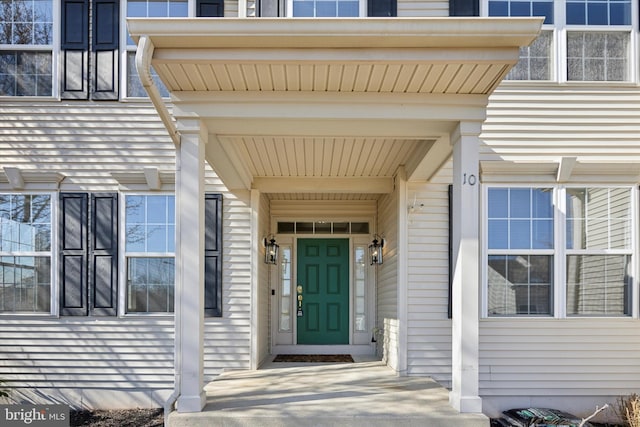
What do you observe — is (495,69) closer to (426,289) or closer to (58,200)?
(426,289)

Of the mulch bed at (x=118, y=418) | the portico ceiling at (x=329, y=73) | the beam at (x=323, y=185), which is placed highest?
the portico ceiling at (x=329, y=73)

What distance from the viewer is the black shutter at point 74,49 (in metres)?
6.40

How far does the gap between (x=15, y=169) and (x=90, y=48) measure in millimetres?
1602

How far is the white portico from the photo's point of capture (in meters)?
3.57

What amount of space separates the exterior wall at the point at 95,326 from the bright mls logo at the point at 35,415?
0.48ft

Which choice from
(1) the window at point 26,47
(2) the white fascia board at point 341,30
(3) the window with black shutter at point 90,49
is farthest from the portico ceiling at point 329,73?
(1) the window at point 26,47

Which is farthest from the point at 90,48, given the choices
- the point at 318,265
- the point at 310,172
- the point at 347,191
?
the point at 318,265

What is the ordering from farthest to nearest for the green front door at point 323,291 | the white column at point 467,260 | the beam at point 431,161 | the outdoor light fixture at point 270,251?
the green front door at point 323,291, the outdoor light fixture at point 270,251, the beam at point 431,161, the white column at point 467,260

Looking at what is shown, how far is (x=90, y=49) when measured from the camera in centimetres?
644

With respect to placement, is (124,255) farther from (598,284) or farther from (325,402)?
(598,284)

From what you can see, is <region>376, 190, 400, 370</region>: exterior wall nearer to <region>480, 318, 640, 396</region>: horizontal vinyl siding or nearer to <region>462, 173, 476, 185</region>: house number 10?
<region>480, 318, 640, 396</region>: horizontal vinyl siding

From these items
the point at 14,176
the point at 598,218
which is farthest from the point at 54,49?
the point at 598,218

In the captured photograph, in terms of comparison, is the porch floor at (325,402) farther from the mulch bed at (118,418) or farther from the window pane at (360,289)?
the window pane at (360,289)

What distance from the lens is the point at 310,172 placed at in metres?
6.46
